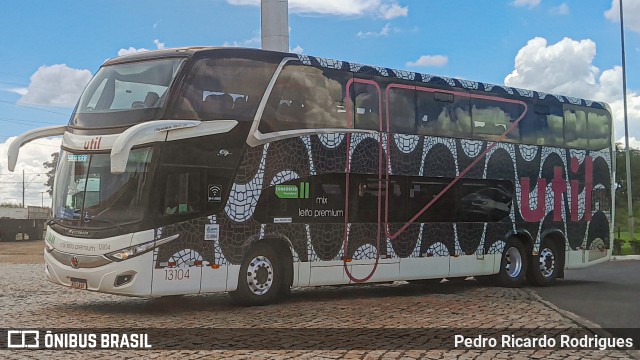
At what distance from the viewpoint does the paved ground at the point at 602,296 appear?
40.6ft

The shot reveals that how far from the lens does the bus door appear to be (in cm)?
1444

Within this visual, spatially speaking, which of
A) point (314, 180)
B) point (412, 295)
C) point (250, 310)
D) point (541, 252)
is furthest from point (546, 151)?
point (250, 310)

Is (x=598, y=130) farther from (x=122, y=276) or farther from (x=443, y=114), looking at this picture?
(x=122, y=276)

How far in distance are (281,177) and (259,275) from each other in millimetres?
1642

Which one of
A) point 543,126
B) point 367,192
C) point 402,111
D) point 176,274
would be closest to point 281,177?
point 367,192

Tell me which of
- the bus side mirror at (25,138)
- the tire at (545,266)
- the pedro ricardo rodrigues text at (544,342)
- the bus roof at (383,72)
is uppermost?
the bus roof at (383,72)

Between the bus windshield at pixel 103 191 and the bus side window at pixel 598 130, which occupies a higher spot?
the bus side window at pixel 598 130

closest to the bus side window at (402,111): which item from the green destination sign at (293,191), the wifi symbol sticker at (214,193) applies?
the green destination sign at (293,191)

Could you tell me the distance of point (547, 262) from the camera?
18.6 metres

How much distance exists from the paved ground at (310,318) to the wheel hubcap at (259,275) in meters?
0.44

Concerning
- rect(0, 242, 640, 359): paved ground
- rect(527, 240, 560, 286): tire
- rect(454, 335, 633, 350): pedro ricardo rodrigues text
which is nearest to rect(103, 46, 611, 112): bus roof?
rect(527, 240, 560, 286): tire

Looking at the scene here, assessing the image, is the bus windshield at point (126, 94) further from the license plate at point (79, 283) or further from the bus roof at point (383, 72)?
the license plate at point (79, 283)

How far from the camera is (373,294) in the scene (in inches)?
626

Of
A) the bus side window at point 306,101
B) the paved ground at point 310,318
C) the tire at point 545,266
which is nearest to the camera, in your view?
the paved ground at point 310,318
